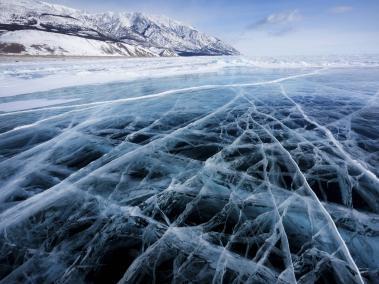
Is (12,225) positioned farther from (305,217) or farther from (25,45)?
(25,45)

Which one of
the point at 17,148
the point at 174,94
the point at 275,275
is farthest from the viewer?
the point at 174,94

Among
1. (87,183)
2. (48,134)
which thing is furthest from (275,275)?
(48,134)

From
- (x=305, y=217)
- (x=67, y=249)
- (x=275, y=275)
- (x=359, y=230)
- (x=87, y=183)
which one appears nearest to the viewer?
(x=275, y=275)

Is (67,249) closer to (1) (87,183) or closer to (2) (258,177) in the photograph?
(1) (87,183)

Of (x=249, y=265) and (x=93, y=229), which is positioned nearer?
(x=249, y=265)

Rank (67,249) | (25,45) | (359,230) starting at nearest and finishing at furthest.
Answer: (67,249) < (359,230) < (25,45)

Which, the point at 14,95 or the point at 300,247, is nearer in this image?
the point at 300,247

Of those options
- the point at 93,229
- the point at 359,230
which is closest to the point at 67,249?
the point at 93,229
